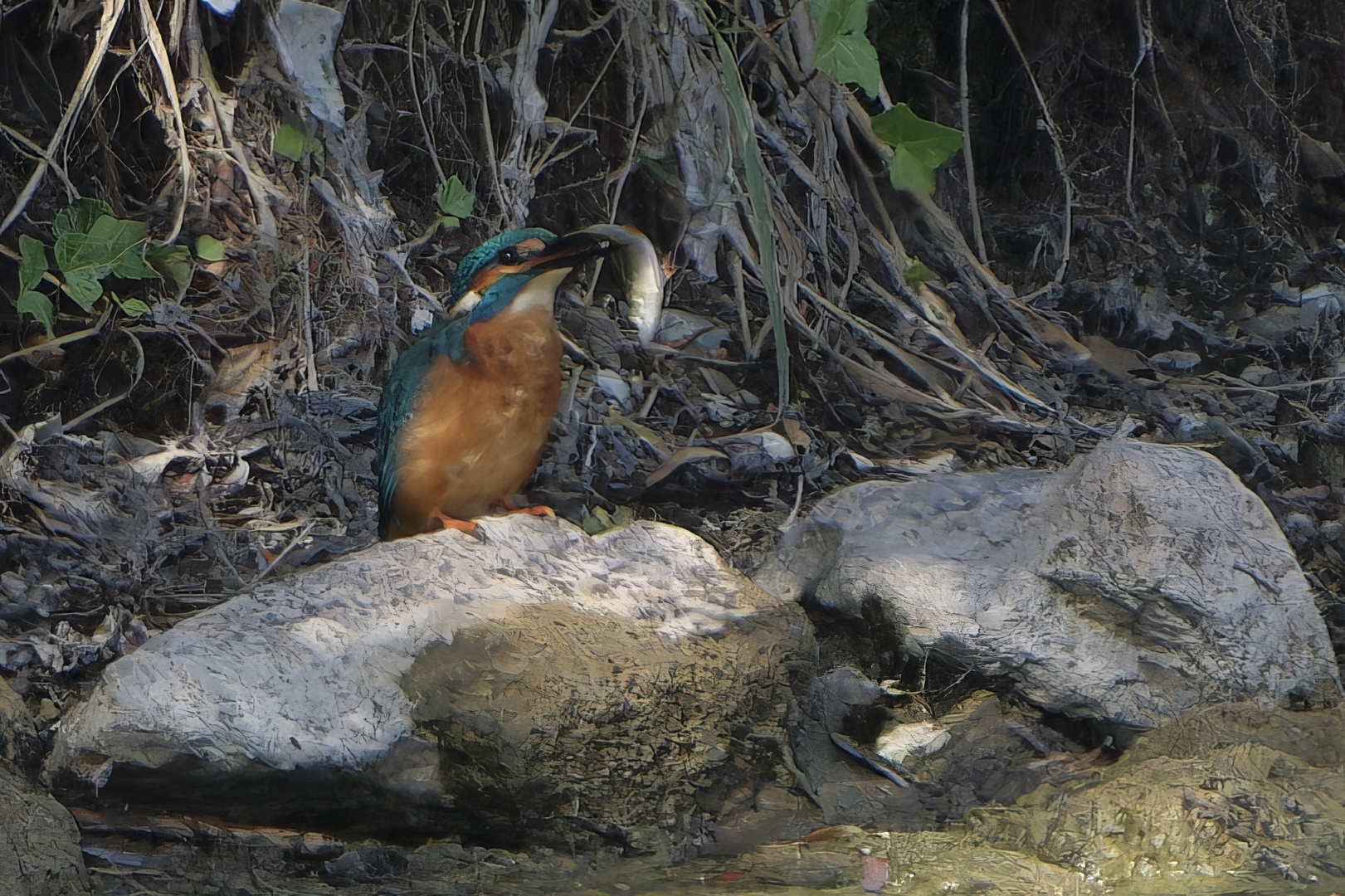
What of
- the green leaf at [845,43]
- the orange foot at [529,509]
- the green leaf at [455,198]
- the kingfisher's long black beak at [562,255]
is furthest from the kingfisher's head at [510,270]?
the green leaf at [845,43]

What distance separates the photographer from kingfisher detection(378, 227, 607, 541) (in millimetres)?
1923

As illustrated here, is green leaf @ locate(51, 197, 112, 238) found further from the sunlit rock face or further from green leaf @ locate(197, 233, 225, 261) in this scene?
the sunlit rock face

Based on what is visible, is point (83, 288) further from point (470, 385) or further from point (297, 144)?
point (470, 385)

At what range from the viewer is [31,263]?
2.24 meters

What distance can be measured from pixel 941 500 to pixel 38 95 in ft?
6.63

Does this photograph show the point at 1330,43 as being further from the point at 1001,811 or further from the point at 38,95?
the point at 38,95

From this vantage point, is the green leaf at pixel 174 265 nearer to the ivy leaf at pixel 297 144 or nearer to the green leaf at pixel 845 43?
the ivy leaf at pixel 297 144

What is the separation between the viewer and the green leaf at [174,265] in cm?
245

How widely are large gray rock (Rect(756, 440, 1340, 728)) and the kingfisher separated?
52 centimetres

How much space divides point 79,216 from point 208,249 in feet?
0.94

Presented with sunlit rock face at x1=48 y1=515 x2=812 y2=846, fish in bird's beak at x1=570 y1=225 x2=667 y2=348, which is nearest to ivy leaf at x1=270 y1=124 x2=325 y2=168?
fish in bird's beak at x1=570 y1=225 x2=667 y2=348

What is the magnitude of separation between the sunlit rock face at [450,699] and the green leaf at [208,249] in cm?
107

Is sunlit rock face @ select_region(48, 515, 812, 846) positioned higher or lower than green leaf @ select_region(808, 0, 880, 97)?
lower

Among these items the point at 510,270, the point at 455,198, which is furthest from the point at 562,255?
the point at 455,198
